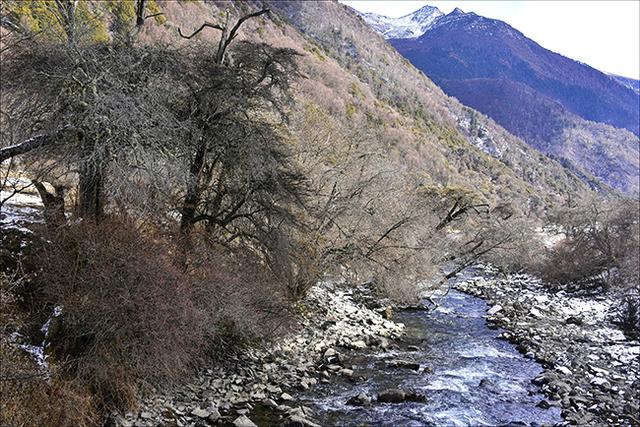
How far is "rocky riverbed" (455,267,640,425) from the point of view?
44.7 feet

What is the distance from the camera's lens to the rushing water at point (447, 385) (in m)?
12.5

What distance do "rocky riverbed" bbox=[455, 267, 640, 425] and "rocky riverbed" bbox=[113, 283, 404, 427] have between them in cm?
540

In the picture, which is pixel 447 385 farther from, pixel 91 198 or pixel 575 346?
pixel 91 198

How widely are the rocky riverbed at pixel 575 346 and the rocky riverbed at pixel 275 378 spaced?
540 centimetres

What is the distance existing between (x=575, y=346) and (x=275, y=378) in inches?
476

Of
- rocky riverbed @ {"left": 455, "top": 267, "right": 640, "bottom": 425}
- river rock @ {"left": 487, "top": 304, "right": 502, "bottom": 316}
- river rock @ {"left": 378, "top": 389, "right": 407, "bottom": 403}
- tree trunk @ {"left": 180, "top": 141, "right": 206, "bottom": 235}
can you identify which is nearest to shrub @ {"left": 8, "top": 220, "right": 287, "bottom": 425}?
tree trunk @ {"left": 180, "top": 141, "right": 206, "bottom": 235}

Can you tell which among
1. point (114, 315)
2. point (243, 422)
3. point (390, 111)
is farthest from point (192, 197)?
point (390, 111)

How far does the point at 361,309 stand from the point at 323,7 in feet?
535

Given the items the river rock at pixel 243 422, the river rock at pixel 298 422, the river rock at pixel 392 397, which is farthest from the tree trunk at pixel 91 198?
the river rock at pixel 392 397

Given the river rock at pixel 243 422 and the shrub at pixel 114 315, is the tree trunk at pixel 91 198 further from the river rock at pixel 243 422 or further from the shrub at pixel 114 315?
the river rock at pixel 243 422

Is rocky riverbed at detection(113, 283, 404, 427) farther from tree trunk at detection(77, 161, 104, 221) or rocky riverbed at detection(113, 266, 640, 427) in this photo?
tree trunk at detection(77, 161, 104, 221)

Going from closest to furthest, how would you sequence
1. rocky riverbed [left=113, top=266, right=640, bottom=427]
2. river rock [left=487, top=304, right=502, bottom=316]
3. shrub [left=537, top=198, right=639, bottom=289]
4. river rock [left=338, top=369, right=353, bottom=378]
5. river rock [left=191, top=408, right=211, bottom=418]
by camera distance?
river rock [left=191, top=408, right=211, bottom=418], rocky riverbed [left=113, top=266, right=640, bottom=427], river rock [left=338, top=369, right=353, bottom=378], river rock [left=487, top=304, right=502, bottom=316], shrub [left=537, top=198, right=639, bottom=289]

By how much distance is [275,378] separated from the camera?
13406 millimetres

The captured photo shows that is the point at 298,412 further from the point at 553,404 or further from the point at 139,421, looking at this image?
the point at 553,404
